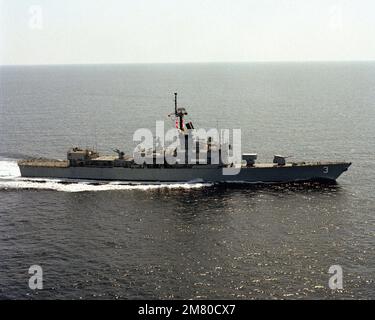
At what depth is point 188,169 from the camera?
75.5 metres

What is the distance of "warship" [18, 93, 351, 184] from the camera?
245 ft

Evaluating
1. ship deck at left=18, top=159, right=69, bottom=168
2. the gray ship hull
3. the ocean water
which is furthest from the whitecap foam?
ship deck at left=18, top=159, right=69, bottom=168

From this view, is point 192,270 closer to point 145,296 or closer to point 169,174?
point 145,296

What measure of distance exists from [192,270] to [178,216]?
15.8 meters

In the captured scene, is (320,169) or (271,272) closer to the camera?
(271,272)

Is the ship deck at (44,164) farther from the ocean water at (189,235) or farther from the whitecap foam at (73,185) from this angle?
the ocean water at (189,235)

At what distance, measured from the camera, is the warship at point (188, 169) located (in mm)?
74812

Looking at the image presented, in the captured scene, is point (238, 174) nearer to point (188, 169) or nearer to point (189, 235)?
point (188, 169)

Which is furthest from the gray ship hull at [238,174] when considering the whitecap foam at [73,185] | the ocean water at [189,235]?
the ocean water at [189,235]

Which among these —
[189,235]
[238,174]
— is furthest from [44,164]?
[189,235]

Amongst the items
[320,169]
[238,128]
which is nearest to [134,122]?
[238,128]

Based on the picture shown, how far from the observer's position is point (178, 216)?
197ft

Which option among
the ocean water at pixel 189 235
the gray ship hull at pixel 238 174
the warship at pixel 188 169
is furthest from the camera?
the warship at pixel 188 169

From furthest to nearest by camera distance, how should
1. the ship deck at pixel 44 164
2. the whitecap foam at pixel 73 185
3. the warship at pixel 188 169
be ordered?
the ship deck at pixel 44 164, the warship at pixel 188 169, the whitecap foam at pixel 73 185
